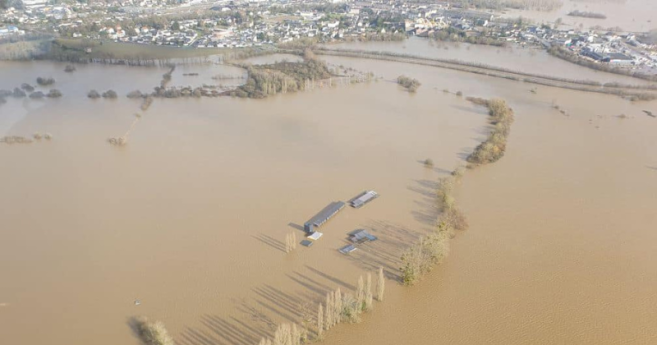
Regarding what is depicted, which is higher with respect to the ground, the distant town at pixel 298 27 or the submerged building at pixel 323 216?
the distant town at pixel 298 27

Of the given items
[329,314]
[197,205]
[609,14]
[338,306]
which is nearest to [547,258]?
[338,306]

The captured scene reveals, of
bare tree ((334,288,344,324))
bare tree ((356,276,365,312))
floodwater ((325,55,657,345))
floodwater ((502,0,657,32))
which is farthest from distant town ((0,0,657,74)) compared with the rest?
bare tree ((334,288,344,324))

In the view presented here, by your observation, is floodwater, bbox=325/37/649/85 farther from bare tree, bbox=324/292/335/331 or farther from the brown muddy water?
bare tree, bbox=324/292/335/331

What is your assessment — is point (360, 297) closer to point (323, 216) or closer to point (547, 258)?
point (323, 216)

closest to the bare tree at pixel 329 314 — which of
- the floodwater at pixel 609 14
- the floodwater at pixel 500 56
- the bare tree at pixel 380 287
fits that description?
the bare tree at pixel 380 287

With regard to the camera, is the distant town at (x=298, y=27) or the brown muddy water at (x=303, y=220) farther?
the distant town at (x=298, y=27)

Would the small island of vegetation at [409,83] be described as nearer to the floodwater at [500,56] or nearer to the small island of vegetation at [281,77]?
the small island of vegetation at [281,77]

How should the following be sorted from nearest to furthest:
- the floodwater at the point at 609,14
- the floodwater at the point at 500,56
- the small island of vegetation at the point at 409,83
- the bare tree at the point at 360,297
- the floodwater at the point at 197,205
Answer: the bare tree at the point at 360,297 → the floodwater at the point at 197,205 → the small island of vegetation at the point at 409,83 → the floodwater at the point at 500,56 → the floodwater at the point at 609,14
